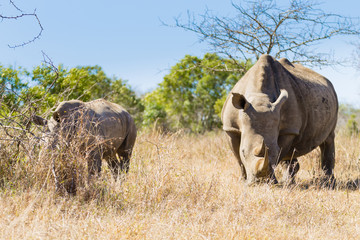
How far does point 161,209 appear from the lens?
3.99 meters

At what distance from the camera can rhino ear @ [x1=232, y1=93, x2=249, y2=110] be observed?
210 inches

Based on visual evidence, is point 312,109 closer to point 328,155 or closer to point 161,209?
point 328,155

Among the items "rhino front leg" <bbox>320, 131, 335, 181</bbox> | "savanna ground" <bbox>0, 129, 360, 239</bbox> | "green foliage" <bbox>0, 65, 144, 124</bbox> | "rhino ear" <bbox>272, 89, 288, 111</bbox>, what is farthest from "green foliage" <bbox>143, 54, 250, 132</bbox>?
"savanna ground" <bbox>0, 129, 360, 239</bbox>

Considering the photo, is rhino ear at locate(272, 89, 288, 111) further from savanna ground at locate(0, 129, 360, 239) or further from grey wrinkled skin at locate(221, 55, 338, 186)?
savanna ground at locate(0, 129, 360, 239)

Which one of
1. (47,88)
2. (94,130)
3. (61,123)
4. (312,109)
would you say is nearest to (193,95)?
(47,88)

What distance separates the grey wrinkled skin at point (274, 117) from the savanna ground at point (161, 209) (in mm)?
451

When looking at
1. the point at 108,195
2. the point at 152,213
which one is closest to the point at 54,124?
the point at 108,195

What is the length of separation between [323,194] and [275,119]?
117cm

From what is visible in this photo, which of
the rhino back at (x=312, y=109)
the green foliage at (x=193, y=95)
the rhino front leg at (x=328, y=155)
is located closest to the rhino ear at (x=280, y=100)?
the rhino back at (x=312, y=109)

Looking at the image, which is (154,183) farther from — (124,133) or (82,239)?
(124,133)

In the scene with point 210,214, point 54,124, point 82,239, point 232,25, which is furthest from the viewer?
point 232,25

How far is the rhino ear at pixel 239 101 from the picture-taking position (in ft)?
17.5

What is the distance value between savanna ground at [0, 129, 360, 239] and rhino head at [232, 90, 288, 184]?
0.83 feet

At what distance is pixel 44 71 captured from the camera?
783 centimetres
